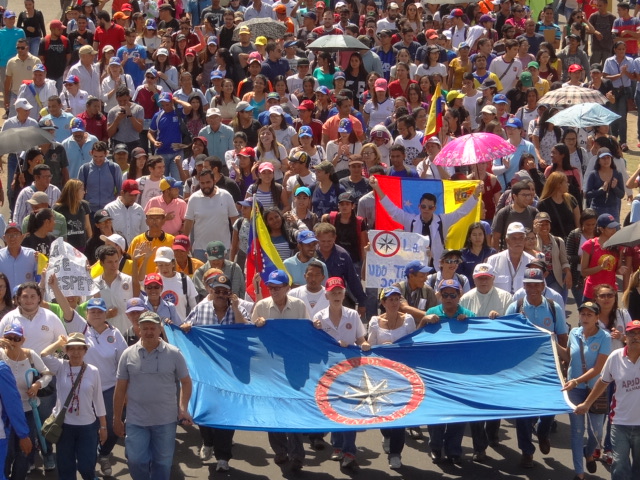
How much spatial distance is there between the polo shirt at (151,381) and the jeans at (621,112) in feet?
44.4

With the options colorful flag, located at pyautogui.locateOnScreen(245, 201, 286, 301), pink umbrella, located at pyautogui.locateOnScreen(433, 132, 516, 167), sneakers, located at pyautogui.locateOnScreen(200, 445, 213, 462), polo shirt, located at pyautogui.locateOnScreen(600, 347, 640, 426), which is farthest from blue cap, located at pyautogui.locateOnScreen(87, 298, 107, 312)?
pink umbrella, located at pyautogui.locateOnScreen(433, 132, 516, 167)

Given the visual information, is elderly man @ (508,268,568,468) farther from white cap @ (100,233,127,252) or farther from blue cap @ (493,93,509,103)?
blue cap @ (493,93,509,103)

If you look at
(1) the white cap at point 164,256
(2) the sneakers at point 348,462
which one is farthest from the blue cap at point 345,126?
(2) the sneakers at point 348,462

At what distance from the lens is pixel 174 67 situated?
22.4 m

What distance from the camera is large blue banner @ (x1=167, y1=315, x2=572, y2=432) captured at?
450 inches

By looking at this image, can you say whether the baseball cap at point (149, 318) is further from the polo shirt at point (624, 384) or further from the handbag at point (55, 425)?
the polo shirt at point (624, 384)

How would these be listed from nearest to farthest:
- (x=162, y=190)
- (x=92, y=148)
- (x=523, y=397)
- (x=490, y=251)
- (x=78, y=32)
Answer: (x=523, y=397)
(x=490, y=251)
(x=162, y=190)
(x=92, y=148)
(x=78, y=32)

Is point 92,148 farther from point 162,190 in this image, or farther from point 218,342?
point 218,342

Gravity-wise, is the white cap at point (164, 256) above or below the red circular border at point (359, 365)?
above

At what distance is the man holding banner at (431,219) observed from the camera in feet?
48.5

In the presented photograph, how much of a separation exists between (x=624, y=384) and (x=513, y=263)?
2.65 metres

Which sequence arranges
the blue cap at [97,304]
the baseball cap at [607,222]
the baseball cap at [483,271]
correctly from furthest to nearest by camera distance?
the baseball cap at [607,222]
the baseball cap at [483,271]
the blue cap at [97,304]

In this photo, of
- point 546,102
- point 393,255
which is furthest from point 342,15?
point 393,255

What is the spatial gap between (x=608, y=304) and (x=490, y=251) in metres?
2.44
